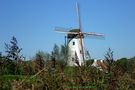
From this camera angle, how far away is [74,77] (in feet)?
27.3

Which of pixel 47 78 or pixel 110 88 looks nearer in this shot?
pixel 47 78

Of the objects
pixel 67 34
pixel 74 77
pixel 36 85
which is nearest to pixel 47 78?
pixel 36 85

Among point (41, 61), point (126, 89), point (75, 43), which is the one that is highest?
point (75, 43)

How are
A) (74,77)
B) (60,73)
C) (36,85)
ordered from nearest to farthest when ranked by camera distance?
(36,85) → (60,73) → (74,77)

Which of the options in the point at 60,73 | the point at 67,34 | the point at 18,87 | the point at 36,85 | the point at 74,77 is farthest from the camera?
the point at 67,34

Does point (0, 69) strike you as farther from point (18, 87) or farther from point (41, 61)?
point (18, 87)

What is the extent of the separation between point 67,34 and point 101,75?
2532 inches

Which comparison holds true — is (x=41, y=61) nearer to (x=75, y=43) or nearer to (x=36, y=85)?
(x=36, y=85)

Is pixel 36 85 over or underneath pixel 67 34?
underneath

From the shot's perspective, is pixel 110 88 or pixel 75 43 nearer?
pixel 110 88

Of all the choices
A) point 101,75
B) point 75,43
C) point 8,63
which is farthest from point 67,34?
point 101,75

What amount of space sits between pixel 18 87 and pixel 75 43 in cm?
6771

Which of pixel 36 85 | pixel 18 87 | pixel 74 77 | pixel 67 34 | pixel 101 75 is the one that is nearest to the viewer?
pixel 18 87

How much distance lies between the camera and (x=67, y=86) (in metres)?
7.35
